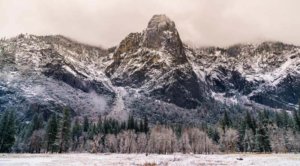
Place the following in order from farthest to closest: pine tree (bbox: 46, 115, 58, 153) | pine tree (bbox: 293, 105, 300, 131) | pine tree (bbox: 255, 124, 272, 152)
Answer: pine tree (bbox: 293, 105, 300, 131), pine tree (bbox: 46, 115, 58, 153), pine tree (bbox: 255, 124, 272, 152)

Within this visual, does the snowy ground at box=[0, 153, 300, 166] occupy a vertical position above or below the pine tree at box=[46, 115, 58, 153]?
below

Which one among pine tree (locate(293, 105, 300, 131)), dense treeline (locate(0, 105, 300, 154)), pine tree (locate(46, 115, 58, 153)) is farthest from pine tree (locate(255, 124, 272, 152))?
pine tree (locate(46, 115, 58, 153))

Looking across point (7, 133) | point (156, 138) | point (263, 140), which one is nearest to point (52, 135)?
point (7, 133)

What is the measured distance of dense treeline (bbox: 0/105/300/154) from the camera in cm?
10481

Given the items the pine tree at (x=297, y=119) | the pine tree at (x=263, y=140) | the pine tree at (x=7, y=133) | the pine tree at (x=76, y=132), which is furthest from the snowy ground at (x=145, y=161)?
the pine tree at (x=76, y=132)

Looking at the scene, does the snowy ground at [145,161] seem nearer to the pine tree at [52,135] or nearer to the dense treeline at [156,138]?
the dense treeline at [156,138]

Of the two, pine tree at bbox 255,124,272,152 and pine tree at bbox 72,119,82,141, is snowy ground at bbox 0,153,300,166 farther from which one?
pine tree at bbox 72,119,82,141

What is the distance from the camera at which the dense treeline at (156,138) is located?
10481cm

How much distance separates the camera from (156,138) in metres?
137

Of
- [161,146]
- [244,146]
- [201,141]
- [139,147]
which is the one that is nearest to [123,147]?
[139,147]

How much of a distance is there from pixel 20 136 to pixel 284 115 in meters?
133

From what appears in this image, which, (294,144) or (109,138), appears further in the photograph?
(109,138)

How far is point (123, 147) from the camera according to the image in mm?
134750

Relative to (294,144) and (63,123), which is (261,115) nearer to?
(294,144)
